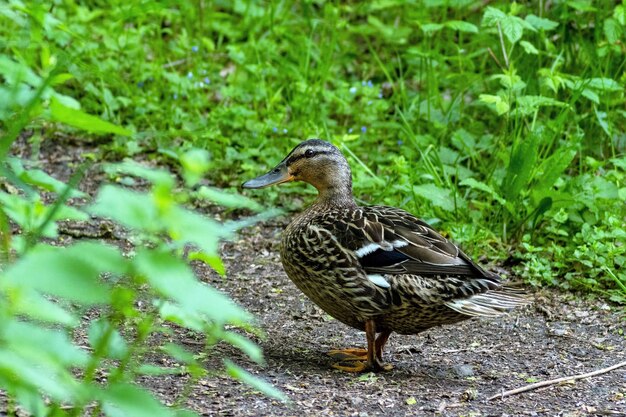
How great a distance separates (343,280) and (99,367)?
123 cm

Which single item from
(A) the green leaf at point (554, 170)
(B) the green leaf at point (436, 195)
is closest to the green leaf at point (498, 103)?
(A) the green leaf at point (554, 170)

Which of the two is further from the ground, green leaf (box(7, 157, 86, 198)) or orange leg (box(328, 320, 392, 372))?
green leaf (box(7, 157, 86, 198))

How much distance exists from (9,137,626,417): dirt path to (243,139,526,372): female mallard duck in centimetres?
24

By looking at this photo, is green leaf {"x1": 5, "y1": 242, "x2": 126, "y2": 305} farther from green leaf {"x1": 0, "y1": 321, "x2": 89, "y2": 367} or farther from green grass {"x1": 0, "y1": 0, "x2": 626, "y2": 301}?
green grass {"x1": 0, "y1": 0, "x2": 626, "y2": 301}

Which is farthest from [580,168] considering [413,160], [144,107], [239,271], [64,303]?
[64,303]

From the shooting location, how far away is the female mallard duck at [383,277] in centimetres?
460

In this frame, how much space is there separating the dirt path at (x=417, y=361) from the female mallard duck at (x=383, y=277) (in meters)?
0.24

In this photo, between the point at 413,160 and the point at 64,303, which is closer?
the point at 64,303

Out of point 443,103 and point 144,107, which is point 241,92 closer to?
point 144,107

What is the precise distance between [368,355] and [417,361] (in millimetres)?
386

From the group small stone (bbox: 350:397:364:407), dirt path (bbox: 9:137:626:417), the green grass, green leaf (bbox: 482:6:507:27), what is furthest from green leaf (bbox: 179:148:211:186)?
green leaf (bbox: 482:6:507:27)

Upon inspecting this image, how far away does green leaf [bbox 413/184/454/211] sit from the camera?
6254mm

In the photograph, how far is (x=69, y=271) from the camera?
212 centimetres

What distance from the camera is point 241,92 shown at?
7.81m
